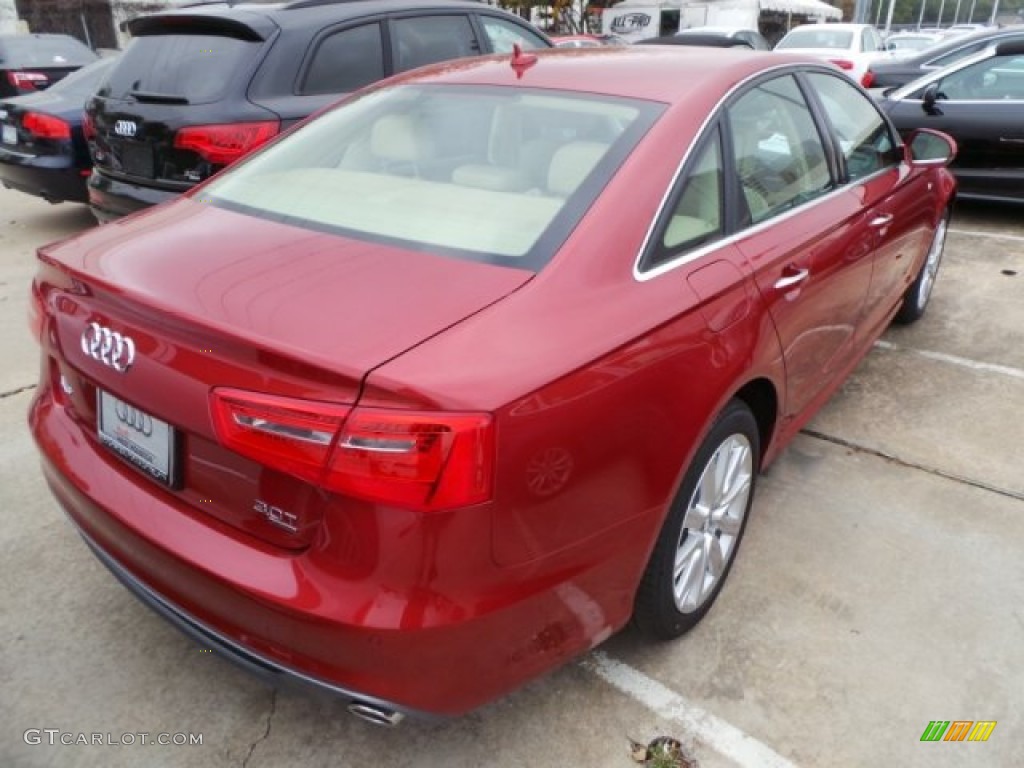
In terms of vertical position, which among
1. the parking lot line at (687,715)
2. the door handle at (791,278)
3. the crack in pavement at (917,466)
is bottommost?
the parking lot line at (687,715)

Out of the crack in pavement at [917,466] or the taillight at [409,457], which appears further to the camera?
the crack in pavement at [917,466]

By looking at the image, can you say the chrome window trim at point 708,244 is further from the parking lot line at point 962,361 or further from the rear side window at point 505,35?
the rear side window at point 505,35

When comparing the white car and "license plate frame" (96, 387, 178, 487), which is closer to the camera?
"license plate frame" (96, 387, 178, 487)

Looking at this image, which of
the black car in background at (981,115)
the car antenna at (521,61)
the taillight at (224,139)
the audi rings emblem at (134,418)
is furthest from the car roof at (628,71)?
the black car in background at (981,115)

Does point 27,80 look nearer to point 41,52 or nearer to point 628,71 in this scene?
point 41,52

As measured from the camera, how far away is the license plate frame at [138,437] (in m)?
1.74

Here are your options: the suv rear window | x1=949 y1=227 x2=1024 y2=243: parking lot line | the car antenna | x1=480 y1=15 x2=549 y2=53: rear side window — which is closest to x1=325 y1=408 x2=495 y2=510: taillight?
the car antenna

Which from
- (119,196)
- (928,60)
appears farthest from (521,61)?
(928,60)

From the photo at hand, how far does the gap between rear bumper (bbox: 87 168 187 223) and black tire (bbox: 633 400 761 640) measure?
3407 millimetres

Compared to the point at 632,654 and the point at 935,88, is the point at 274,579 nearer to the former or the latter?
the point at 632,654

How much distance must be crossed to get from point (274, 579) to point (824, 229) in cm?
203

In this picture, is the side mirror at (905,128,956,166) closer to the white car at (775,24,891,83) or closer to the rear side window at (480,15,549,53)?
the rear side window at (480,15,549,53)

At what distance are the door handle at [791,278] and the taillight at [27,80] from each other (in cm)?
1079

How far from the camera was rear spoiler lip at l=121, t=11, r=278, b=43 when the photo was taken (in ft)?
14.7
